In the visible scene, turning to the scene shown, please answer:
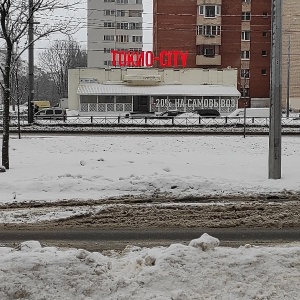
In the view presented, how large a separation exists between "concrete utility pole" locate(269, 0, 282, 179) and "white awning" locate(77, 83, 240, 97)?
41.3m

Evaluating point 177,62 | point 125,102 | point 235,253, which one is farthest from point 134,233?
point 177,62

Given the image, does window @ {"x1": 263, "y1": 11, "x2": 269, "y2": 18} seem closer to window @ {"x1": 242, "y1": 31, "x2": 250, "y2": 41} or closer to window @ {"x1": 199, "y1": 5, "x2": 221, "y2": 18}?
window @ {"x1": 242, "y1": 31, "x2": 250, "y2": 41}

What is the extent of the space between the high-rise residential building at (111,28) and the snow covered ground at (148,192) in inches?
2788

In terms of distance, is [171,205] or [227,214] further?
[171,205]

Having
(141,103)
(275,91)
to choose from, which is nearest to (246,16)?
(141,103)

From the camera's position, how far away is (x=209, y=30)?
214 feet

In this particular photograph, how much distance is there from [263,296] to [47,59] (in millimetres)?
90925

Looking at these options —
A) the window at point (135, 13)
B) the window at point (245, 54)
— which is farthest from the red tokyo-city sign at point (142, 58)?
the window at point (135, 13)

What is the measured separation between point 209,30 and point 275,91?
53.1 metres

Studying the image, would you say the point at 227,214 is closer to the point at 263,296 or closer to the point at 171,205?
the point at 171,205

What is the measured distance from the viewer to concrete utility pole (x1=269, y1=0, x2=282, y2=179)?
13961 millimetres

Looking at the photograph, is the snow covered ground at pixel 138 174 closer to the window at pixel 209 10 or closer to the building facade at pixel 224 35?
the building facade at pixel 224 35

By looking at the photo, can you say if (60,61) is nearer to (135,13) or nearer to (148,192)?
(135,13)

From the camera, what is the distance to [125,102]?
5631cm
